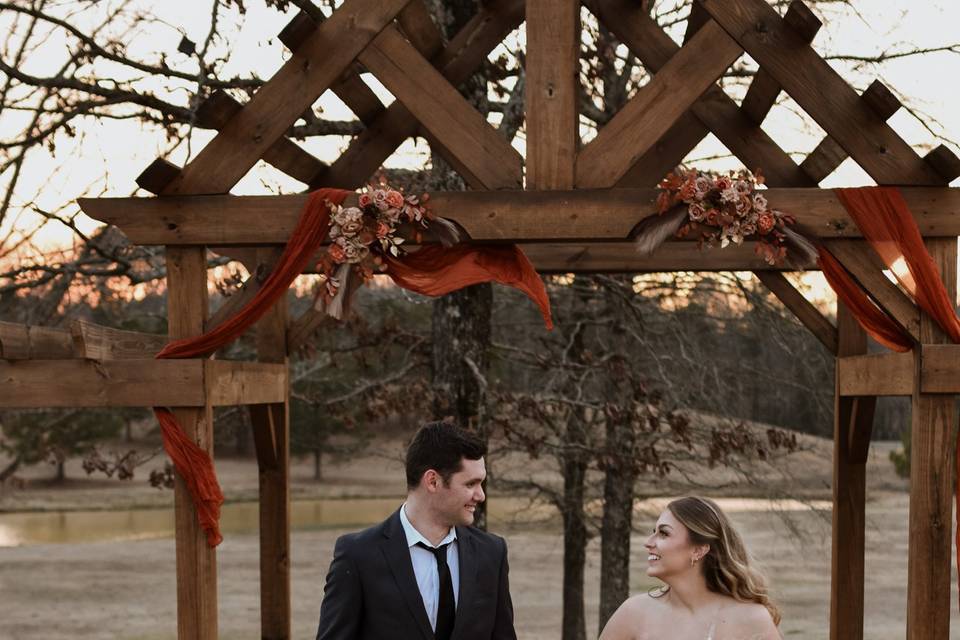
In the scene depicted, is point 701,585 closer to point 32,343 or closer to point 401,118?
point 32,343

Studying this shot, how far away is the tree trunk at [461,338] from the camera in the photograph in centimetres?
1092

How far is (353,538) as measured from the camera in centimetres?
455

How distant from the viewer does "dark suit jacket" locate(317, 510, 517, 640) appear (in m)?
4.44

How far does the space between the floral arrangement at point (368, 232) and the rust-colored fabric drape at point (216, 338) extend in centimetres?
9

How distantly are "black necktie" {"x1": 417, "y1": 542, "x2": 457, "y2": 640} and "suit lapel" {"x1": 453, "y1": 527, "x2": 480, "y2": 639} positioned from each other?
40mm

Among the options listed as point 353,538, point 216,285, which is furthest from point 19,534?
point 353,538

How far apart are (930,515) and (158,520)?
33.0 meters

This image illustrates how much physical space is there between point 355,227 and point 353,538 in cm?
218

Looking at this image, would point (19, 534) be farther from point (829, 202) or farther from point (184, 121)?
point (829, 202)

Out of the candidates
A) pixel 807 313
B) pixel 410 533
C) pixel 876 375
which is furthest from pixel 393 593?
pixel 807 313

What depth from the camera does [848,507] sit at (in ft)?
29.4

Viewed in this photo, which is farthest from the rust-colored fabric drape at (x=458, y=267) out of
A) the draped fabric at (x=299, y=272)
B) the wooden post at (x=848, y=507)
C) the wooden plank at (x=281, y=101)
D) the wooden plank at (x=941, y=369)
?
the wooden post at (x=848, y=507)

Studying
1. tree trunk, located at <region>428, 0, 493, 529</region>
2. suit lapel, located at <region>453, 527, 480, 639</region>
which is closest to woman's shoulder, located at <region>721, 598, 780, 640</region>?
suit lapel, located at <region>453, 527, 480, 639</region>

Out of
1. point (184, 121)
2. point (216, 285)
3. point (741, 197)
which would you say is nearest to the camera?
point (741, 197)
